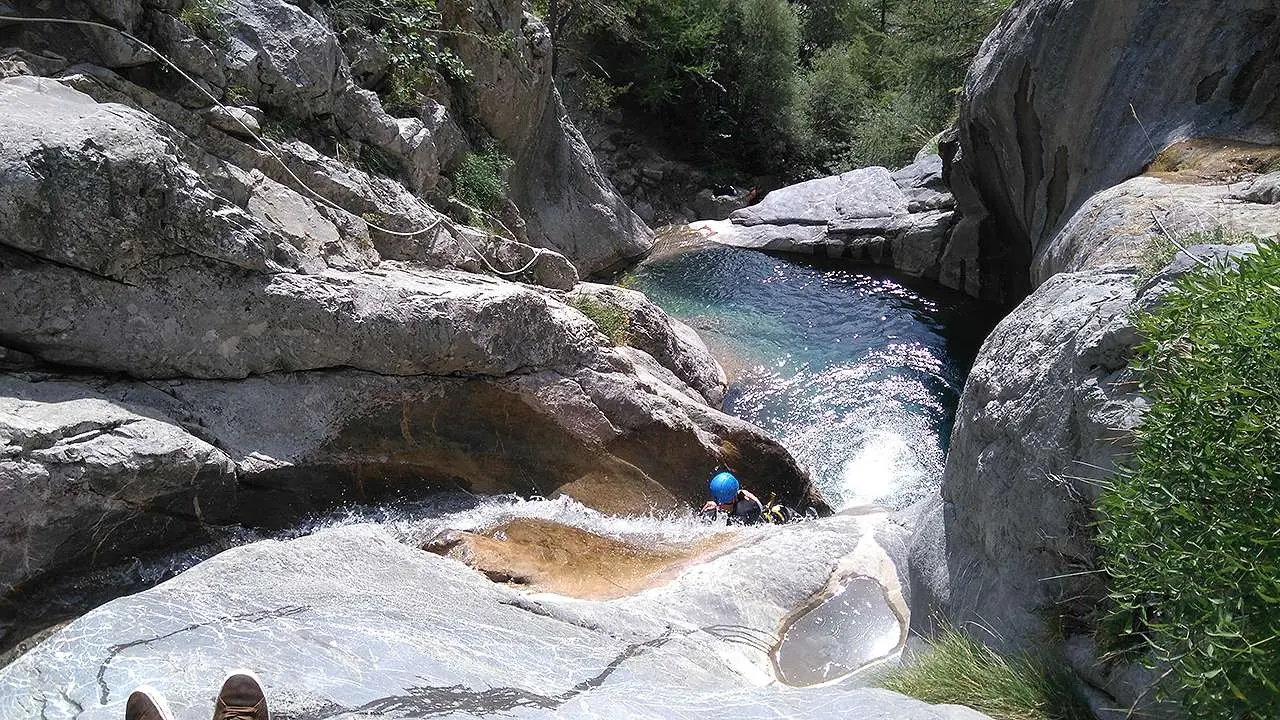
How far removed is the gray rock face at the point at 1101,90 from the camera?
37.6ft

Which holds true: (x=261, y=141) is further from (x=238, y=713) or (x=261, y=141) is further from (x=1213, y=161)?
(x=1213, y=161)

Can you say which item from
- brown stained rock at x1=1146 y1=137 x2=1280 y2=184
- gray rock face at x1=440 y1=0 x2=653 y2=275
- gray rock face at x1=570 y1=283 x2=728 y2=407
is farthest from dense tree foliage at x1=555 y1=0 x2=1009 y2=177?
brown stained rock at x1=1146 y1=137 x2=1280 y2=184

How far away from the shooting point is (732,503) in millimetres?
10391

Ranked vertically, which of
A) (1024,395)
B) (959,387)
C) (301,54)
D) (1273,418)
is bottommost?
(959,387)

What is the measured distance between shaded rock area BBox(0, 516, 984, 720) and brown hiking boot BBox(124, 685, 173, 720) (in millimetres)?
252

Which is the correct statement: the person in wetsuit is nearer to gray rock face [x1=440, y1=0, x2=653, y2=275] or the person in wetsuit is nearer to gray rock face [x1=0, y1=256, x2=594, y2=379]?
gray rock face [x1=0, y1=256, x2=594, y2=379]

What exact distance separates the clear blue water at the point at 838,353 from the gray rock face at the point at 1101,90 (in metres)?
3.04

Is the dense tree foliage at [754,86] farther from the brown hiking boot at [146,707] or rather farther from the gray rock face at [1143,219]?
the brown hiking boot at [146,707]

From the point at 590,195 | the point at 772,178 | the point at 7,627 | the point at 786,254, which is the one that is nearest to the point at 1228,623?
the point at 7,627

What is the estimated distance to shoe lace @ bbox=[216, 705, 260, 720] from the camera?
3939mm

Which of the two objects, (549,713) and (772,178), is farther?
(772,178)

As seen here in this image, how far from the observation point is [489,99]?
16688mm

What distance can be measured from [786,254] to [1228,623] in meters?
22.1

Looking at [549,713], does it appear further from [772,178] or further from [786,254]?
[772,178]
